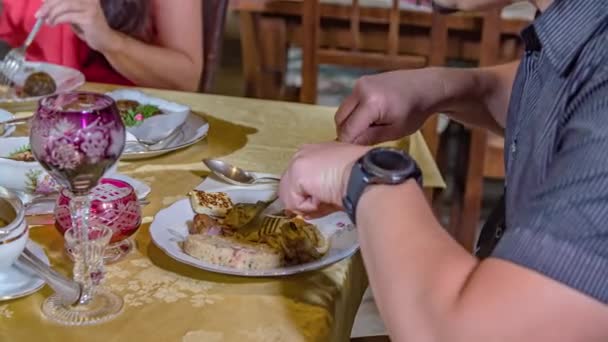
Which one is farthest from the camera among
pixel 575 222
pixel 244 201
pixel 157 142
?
pixel 157 142

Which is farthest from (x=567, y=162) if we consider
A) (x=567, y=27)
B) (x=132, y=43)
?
(x=132, y=43)

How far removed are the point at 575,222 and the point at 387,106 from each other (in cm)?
52

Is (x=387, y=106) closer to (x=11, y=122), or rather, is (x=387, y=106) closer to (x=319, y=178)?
(x=319, y=178)

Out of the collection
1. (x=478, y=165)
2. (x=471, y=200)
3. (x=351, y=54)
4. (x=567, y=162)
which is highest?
(x=567, y=162)

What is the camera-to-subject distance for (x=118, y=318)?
800mm

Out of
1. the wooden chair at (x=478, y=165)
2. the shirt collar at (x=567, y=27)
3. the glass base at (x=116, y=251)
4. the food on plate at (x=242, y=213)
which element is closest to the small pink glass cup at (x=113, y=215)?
the glass base at (x=116, y=251)

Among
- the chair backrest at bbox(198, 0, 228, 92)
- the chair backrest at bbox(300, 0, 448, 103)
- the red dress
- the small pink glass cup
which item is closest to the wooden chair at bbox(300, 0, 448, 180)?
the chair backrest at bbox(300, 0, 448, 103)

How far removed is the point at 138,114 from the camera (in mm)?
1300

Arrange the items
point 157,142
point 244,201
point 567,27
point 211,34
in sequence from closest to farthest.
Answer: point 567,27 → point 244,201 → point 157,142 → point 211,34

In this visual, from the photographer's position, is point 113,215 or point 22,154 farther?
point 22,154

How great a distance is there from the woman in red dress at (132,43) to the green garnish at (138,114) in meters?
0.35

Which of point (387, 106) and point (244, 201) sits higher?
point (387, 106)

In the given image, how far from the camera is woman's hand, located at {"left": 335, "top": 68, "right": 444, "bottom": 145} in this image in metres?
1.11

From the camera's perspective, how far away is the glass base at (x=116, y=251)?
91cm
